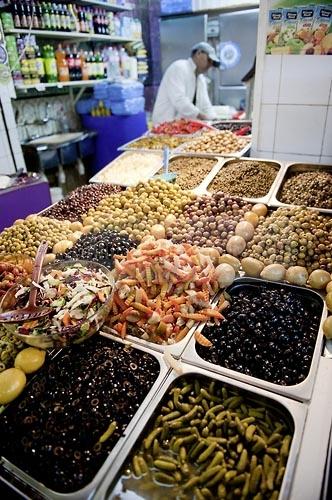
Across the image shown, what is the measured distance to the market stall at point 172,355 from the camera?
1.08m

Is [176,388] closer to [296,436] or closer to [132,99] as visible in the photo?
[296,436]

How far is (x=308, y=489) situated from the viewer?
0.97 meters

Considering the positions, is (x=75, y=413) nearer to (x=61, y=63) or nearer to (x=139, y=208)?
(x=139, y=208)

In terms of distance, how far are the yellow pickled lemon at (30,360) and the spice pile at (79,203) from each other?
129 centimetres

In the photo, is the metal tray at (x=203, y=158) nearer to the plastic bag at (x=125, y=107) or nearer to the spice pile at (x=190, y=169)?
the spice pile at (x=190, y=169)

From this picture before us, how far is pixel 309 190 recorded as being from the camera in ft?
7.96

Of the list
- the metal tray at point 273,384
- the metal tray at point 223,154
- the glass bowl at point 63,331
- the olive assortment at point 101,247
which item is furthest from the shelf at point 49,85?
the metal tray at point 273,384

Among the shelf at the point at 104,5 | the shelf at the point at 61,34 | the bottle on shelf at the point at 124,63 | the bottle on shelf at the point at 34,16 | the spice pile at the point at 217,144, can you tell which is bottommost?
the spice pile at the point at 217,144

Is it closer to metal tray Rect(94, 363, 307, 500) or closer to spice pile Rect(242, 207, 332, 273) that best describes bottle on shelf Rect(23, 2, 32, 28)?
spice pile Rect(242, 207, 332, 273)

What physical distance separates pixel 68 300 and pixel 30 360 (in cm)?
28

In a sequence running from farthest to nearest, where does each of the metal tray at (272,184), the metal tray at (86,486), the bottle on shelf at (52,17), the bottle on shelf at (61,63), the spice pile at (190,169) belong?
1. the bottle on shelf at (61,63)
2. the bottle on shelf at (52,17)
3. the spice pile at (190,169)
4. the metal tray at (272,184)
5. the metal tray at (86,486)

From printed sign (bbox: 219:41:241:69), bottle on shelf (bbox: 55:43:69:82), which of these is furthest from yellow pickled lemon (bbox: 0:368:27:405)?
printed sign (bbox: 219:41:241:69)

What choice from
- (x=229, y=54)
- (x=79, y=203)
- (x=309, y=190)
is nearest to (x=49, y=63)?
(x=79, y=203)

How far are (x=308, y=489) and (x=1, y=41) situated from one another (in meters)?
4.92
